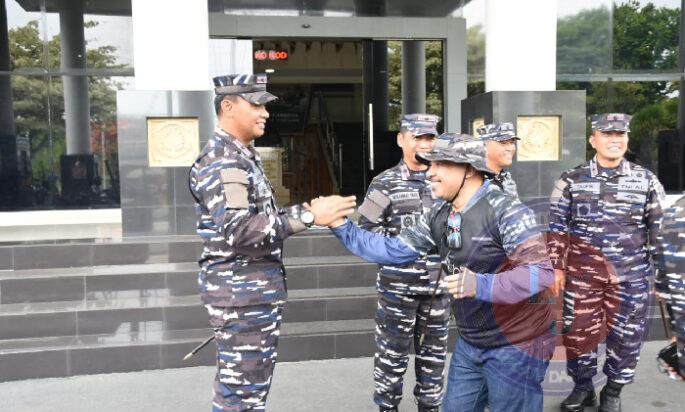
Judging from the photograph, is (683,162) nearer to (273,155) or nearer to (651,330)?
(651,330)

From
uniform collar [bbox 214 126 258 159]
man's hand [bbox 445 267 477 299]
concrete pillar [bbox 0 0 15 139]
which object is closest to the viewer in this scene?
man's hand [bbox 445 267 477 299]

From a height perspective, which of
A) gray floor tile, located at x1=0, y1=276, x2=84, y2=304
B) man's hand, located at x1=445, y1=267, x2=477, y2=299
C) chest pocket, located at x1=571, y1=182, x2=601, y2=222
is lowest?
gray floor tile, located at x1=0, y1=276, x2=84, y2=304

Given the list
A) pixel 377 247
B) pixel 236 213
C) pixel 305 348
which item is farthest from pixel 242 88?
pixel 305 348

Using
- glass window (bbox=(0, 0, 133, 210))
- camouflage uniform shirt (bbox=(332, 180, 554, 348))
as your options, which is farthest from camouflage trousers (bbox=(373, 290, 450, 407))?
glass window (bbox=(0, 0, 133, 210))

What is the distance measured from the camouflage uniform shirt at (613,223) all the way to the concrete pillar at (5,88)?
771cm

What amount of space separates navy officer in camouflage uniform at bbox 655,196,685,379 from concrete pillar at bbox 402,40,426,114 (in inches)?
287

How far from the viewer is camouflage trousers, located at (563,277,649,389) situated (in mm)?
3871

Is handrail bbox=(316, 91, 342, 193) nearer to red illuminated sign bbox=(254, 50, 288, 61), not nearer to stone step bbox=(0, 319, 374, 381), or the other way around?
red illuminated sign bbox=(254, 50, 288, 61)

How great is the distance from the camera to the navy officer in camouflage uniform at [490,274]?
2.46m

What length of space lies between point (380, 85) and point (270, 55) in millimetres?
2874

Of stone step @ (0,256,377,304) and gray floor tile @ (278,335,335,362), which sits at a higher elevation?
stone step @ (0,256,377,304)

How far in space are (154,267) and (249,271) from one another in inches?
116

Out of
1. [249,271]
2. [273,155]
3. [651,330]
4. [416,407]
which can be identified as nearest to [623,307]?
[416,407]

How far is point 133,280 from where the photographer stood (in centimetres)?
536
